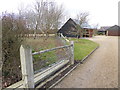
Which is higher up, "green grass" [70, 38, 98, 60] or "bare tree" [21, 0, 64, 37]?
"bare tree" [21, 0, 64, 37]

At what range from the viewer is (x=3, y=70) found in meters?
4.98

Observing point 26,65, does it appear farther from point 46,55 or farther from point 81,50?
point 81,50

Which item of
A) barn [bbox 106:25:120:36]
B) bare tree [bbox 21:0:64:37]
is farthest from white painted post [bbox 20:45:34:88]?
barn [bbox 106:25:120:36]

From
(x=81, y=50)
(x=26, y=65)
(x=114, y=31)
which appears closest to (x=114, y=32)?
(x=114, y=31)

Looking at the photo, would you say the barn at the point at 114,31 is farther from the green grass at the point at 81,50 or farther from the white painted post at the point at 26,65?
the white painted post at the point at 26,65

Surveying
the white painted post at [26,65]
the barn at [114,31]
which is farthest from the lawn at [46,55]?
the barn at [114,31]

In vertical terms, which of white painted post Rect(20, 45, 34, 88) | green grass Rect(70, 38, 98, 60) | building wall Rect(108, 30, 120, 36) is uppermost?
building wall Rect(108, 30, 120, 36)

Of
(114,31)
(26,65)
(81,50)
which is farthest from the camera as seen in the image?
(114,31)

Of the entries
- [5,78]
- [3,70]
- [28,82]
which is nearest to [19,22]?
[3,70]

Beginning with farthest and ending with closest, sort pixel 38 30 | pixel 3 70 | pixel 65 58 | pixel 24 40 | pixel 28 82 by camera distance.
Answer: pixel 38 30
pixel 65 58
pixel 24 40
pixel 3 70
pixel 28 82

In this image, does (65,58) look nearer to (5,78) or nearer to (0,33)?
(5,78)

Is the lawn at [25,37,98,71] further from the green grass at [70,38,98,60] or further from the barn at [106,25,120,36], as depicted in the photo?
the barn at [106,25,120,36]

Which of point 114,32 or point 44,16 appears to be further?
point 114,32

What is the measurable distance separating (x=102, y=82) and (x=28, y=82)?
2.70m
